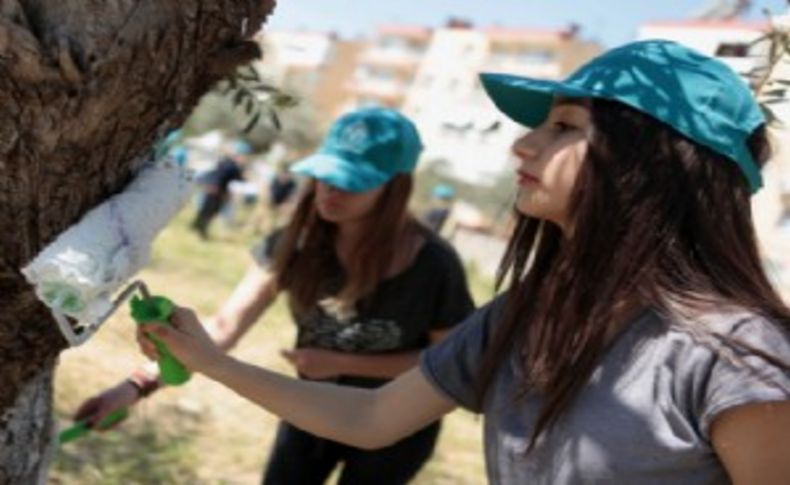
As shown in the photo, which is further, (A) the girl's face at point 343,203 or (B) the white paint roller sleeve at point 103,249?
(A) the girl's face at point 343,203

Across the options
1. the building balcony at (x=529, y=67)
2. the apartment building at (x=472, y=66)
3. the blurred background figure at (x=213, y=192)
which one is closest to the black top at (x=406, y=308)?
the blurred background figure at (x=213, y=192)

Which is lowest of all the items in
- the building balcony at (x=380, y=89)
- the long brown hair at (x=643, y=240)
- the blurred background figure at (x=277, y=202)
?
the building balcony at (x=380, y=89)

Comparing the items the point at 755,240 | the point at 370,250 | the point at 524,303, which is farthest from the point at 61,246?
the point at 370,250

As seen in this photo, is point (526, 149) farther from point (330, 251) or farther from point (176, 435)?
point (176, 435)

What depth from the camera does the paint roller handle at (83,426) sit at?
7.13 ft

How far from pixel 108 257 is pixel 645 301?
88 centimetres

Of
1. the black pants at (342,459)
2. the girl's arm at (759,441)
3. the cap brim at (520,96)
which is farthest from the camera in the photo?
the black pants at (342,459)

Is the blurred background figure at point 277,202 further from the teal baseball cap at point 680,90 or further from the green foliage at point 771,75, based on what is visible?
the teal baseball cap at point 680,90

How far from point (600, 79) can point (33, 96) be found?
894mm

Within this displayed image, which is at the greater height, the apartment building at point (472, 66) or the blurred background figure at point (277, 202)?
the blurred background figure at point (277, 202)

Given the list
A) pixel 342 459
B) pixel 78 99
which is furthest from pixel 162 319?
pixel 342 459

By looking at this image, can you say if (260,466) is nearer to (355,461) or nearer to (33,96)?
(355,461)

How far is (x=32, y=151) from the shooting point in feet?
4.80

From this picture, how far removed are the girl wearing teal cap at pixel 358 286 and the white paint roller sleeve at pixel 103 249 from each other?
1004 mm
